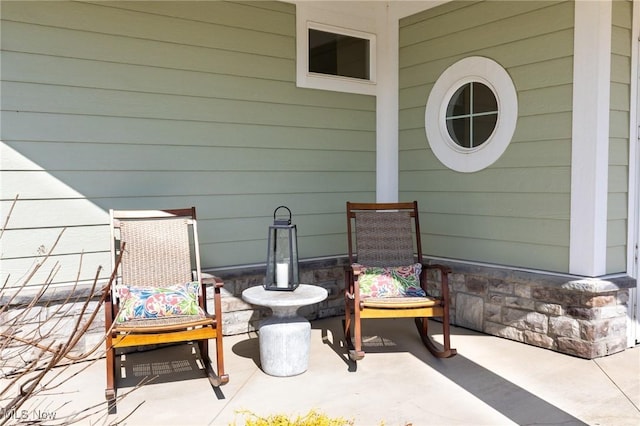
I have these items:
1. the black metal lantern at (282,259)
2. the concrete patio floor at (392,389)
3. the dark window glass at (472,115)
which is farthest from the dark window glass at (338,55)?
the concrete patio floor at (392,389)

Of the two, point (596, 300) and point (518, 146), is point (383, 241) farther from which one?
point (596, 300)

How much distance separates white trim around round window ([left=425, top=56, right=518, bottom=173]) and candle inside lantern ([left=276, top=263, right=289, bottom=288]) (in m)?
1.91

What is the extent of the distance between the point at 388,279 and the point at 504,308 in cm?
103

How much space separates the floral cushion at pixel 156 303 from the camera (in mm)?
3412

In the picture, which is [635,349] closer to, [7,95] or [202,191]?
[202,191]

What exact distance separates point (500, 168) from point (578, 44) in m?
1.09

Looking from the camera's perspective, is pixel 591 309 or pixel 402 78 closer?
pixel 591 309

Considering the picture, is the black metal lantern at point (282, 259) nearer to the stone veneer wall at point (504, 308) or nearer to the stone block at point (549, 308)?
the stone veneer wall at point (504, 308)

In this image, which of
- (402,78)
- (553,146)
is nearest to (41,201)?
(402,78)

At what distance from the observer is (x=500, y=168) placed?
443cm

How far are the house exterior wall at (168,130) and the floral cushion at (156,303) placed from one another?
672mm

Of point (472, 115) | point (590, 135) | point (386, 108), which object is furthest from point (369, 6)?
point (590, 135)

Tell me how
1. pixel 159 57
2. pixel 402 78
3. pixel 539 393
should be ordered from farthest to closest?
pixel 402 78, pixel 159 57, pixel 539 393

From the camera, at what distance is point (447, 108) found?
4.82 meters
